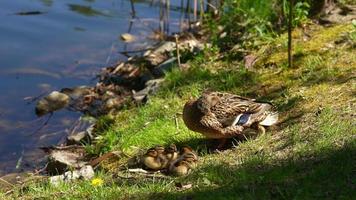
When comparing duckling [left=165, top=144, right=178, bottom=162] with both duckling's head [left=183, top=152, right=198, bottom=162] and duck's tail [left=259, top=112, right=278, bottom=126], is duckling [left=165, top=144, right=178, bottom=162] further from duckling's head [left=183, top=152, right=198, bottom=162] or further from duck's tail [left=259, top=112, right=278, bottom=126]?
duck's tail [left=259, top=112, right=278, bottom=126]

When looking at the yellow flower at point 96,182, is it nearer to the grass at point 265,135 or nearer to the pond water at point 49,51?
the grass at point 265,135

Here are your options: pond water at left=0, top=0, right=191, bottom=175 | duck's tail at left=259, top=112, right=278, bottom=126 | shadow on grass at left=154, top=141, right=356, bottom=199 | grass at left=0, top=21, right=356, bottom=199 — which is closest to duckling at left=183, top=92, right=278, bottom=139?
duck's tail at left=259, top=112, right=278, bottom=126

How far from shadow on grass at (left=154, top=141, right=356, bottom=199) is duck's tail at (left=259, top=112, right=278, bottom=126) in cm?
78

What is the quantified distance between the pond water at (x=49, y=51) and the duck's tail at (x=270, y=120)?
9.83 ft

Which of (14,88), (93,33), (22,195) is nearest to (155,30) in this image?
(93,33)

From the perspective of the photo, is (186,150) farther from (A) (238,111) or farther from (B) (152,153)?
(A) (238,111)

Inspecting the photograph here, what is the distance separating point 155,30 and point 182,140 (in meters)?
6.51

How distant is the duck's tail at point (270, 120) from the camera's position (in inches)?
232

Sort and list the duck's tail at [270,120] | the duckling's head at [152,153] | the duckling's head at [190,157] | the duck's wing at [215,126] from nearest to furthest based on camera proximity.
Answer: the duckling's head at [190,157] < the duckling's head at [152,153] < the duck's wing at [215,126] < the duck's tail at [270,120]

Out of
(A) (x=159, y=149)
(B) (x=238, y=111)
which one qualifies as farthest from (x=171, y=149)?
(B) (x=238, y=111)

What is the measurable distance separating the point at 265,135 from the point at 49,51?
6.30 m

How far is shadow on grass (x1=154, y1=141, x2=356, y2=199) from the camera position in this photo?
4508 millimetres

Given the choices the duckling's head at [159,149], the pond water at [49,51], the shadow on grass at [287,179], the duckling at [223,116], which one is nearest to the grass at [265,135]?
the shadow on grass at [287,179]

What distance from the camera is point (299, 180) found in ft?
15.4
